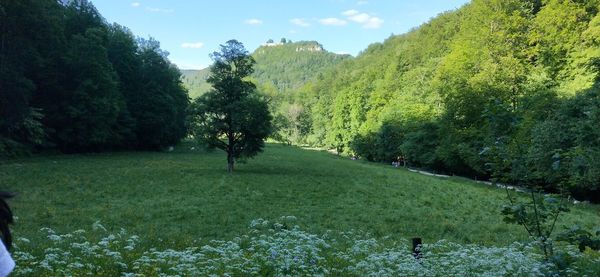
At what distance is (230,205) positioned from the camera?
2044cm

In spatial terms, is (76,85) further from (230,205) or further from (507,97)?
(507,97)

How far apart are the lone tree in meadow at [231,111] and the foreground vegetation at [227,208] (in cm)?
490

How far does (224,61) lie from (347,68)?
151 m

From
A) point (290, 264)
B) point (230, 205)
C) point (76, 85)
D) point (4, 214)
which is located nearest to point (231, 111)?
point (230, 205)

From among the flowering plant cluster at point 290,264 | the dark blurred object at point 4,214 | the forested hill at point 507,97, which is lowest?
the flowering plant cluster at point 290,264

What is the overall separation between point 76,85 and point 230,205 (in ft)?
132

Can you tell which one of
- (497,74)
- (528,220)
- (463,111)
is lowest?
(528,220)

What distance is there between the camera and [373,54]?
17262 centimetres

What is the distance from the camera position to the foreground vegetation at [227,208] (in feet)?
46.4

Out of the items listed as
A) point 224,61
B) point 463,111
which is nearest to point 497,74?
point 463,111

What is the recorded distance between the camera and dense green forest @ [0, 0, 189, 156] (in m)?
39.9

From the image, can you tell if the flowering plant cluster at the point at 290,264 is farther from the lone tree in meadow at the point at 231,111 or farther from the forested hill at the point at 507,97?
the lone tree in meadow at the point at 231,111

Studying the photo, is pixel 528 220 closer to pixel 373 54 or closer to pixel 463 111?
pixel 463 111

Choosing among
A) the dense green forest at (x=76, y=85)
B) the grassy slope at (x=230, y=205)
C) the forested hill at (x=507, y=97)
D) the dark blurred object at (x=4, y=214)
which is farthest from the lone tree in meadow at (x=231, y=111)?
the dark blurred object at (x=4, y=214)
